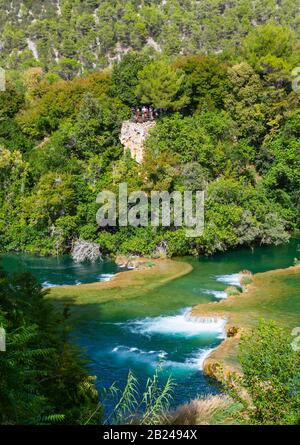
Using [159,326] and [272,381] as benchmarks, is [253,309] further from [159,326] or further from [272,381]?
[272,381]

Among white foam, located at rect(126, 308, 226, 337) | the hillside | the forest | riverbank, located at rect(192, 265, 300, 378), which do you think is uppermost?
the hillside

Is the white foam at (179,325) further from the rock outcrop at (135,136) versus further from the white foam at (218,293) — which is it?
the rock outcrop at (135,136)

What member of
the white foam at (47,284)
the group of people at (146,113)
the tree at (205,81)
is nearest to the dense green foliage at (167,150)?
the tree at (205,81)

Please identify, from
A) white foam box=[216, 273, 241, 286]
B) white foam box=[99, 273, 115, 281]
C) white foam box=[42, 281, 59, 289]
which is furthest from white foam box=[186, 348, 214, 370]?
white foam box=[99, 273, 115, 281]

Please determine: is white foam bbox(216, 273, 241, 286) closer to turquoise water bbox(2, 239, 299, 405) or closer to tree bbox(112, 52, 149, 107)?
turquoise water bbox(2, 239, 299, 405)

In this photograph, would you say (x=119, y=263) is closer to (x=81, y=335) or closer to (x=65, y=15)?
(x=81, y=335)

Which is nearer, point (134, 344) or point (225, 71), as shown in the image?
point (134, 344)
